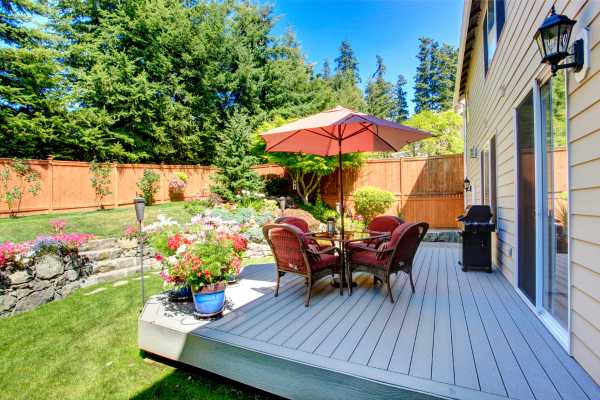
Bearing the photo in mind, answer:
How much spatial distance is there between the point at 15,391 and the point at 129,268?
3511 mm

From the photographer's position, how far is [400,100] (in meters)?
32.7

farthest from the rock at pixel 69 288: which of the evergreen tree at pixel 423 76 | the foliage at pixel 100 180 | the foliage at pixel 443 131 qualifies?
the evergreen tree at pixel 423 76

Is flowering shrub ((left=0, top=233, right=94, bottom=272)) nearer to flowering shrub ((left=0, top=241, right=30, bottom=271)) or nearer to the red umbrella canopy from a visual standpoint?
flowering shrub ((left=0, top=241, right=30, bottom=271))

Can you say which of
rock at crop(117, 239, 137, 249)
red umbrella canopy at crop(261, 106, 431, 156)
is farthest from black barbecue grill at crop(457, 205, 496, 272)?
rock at crop(117, 239, 137, 249)

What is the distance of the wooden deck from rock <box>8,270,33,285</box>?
7.88 feet

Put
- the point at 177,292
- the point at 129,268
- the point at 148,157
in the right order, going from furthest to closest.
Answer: the point at 148,157
the point at 129,268
the point at 177,292

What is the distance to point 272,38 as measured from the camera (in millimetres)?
19047

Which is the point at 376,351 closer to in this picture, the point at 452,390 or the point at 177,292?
the point at 452,390

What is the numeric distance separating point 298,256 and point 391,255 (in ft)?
3.41

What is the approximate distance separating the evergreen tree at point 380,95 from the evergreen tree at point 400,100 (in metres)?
0.89

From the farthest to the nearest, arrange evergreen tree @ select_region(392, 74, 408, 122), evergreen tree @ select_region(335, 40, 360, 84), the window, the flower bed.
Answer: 1. evergreen tree @ select_region(335, 40, 360, 84)
2. evergreen tree @ select_region(392, 74, 408, 122)
3. the window
4. the flower bed

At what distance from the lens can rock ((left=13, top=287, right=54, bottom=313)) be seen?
13.8 ft

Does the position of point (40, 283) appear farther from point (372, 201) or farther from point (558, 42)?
point (372, 201)

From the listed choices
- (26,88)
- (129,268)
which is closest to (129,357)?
(129,268)
